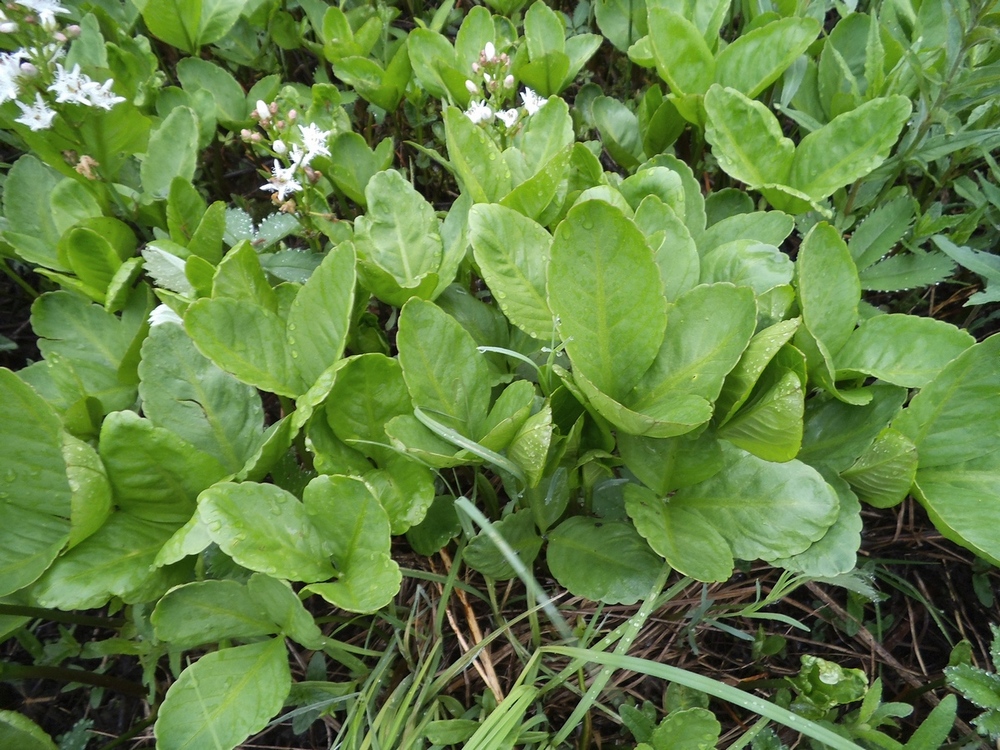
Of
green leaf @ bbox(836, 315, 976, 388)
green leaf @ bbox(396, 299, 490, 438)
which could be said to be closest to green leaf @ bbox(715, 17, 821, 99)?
green leaf @ bbox(836, 315, 976, 388)

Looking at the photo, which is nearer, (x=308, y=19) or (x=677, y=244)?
(x=677, y=244)

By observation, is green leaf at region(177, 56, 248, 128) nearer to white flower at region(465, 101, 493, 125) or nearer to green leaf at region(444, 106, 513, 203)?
white flower at region(465, 101, 493, 125)

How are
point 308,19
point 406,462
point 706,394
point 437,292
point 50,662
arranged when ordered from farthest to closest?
point 308,19 < point 50,662 < point 437,292 < point 406,462 < point 706,394

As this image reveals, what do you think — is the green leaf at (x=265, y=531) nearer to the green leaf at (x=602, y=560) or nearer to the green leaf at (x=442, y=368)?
the green leaf at (x=442, y=368)

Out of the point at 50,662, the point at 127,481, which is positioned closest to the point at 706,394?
→ the point at 127,481

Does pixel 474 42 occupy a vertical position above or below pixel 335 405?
above

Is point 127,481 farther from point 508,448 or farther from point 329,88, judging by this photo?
point 329,88

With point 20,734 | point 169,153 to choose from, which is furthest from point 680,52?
point 20,734
